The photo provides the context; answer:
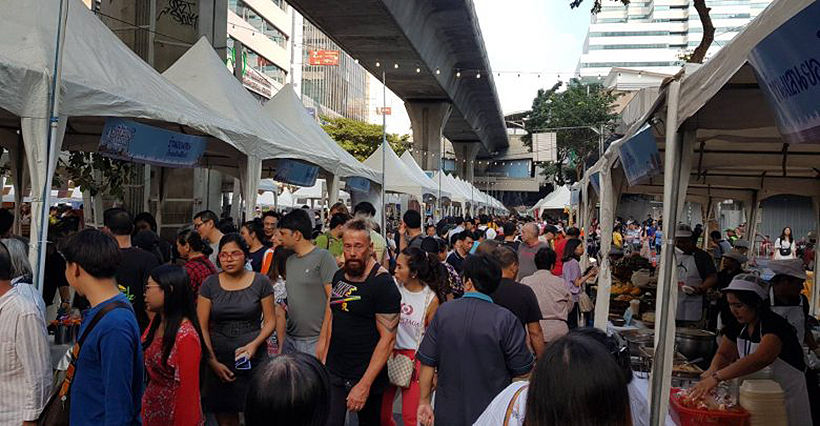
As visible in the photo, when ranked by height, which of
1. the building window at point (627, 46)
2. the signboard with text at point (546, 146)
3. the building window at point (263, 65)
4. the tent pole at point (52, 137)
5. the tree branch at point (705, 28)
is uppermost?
the building window at point (627, 46)

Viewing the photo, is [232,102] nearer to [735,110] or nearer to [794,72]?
[735,110]

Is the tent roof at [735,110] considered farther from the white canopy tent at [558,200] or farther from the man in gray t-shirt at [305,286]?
the white canopy tent at [558,200]

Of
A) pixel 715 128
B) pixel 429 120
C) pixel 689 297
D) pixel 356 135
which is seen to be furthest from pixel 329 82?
pixel 715 128

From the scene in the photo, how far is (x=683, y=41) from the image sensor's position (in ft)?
527

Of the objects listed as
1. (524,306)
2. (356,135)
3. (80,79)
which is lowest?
(524,306)

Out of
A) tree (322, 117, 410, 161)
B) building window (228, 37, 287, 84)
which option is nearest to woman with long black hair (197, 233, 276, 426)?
building window (228, 37, 287, 84)

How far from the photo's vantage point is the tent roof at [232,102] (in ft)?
31.8

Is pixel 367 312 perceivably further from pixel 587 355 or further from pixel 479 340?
pixel 587 355

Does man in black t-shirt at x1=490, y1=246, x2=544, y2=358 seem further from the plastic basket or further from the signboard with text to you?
the signboard with text

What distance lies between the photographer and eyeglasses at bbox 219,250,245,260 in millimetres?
4910

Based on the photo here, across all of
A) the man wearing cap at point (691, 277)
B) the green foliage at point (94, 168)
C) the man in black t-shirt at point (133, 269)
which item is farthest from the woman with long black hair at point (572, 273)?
the green foliage at point (94, 168)

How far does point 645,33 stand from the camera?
162250mm

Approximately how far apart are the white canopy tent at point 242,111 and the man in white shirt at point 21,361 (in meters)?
5.86

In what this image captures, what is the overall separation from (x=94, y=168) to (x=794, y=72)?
9.99 metres
